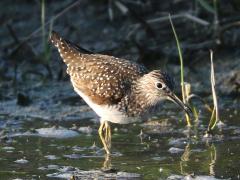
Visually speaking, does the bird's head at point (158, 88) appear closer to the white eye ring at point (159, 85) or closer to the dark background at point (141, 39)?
the white eye ring at point (159, 85)

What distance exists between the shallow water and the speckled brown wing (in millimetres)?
527

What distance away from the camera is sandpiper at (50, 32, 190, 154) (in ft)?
27.4

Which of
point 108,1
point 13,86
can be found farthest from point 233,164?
point 108,1

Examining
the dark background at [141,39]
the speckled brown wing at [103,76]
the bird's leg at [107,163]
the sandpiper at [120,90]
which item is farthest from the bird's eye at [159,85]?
the dark background at [141,39]

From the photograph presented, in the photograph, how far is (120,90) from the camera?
334 inches

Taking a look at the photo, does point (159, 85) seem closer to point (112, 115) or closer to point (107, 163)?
point (112, 115)

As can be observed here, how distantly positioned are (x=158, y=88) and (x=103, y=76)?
2.07 feet

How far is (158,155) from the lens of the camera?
797 centimetres

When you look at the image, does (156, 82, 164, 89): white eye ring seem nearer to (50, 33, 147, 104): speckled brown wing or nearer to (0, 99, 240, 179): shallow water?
(50, 33, 147, 104): speckled brown wing

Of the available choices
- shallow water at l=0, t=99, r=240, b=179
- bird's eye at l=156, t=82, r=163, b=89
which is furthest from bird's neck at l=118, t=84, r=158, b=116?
shallow water at l=0, t=99, r=240, b=179

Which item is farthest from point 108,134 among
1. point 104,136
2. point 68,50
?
point 68,50

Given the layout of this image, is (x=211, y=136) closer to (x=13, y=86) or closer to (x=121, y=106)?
(x=121, y=106)

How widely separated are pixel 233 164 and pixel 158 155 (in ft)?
2.68

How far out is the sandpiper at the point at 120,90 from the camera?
329 inches
